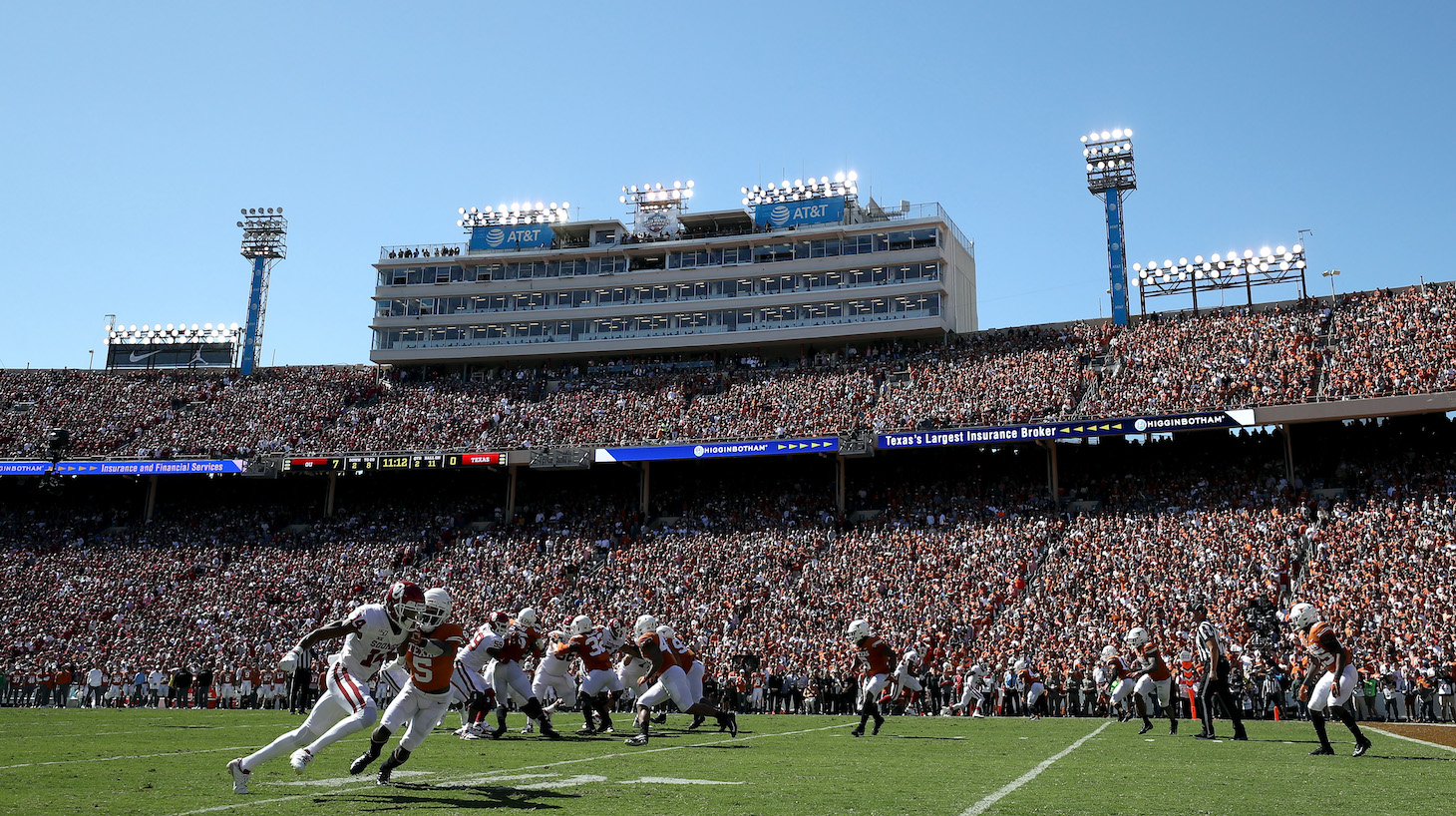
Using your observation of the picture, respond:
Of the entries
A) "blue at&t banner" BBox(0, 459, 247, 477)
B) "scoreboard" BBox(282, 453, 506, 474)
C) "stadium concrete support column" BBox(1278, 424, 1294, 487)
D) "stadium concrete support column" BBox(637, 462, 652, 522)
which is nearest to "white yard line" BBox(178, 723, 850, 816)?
"stadium concrete support column" BBox(1278, 424, 1294, 487)

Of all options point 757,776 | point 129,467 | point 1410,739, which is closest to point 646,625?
point 757,776

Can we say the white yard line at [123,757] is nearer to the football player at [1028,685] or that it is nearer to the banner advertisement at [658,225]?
the football player at [1028,685]

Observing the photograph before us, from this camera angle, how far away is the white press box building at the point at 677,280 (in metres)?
51.0

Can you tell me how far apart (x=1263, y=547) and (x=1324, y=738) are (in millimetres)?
18857

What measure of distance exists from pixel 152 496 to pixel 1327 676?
46.4m

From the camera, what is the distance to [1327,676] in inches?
497

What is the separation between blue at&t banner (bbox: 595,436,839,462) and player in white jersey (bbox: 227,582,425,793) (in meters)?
29.9

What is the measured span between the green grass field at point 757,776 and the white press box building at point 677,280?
36.0 meters

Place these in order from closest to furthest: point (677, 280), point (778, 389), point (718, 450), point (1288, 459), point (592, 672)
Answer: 1. point (592, 672)
2. point (1288, 459)
3. point (718, 450)
4. point (778, 389)
5. point (677, 280)

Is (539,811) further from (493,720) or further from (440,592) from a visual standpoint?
(493,720)

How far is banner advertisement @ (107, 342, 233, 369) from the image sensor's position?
58062 millimetres

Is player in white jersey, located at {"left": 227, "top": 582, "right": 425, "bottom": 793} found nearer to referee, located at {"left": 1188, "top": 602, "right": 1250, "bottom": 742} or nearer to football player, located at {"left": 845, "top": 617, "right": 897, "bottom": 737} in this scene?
football player, located at {"left": 845, "top": 617, "right": 897, "bottom": 737}

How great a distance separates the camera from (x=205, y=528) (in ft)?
148

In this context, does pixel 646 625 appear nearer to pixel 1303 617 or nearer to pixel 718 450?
pixel 1303 617
